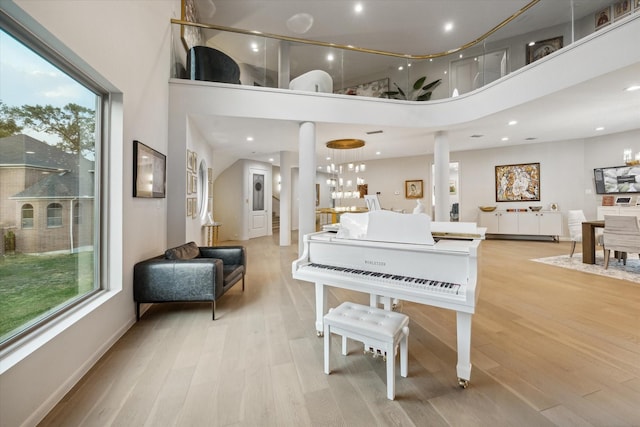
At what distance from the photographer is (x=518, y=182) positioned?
796 cm

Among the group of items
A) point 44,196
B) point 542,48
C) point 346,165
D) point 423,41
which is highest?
point 423,41

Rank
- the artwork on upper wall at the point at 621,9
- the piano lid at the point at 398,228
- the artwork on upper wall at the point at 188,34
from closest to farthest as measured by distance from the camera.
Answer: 1. the piano lid at the point at 398,228
2. the artwork on upper wall at the point at 621,9
3. the artwork on upper wall at the point at 188,34

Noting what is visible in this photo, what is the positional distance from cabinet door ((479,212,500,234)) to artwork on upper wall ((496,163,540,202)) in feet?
1.90

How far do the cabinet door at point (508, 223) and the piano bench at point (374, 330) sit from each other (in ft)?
25.2

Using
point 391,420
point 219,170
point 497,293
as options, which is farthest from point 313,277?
point 219,170

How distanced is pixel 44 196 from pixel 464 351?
Result: 118 inches

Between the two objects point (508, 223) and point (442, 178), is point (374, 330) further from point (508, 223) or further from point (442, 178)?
point (508, 223)

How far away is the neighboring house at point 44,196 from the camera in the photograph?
59.9 inches

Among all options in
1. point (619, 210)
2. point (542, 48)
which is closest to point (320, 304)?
point (542, 48)

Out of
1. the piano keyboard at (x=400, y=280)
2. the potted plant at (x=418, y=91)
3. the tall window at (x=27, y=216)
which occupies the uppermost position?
the potted plant at (x=418, y=91)

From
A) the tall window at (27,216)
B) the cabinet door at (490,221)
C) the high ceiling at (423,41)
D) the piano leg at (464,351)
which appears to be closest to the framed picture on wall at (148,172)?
the tall window at (27,216)

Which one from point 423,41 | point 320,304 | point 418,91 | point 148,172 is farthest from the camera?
point 423,41

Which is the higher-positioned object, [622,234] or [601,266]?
[622,234]

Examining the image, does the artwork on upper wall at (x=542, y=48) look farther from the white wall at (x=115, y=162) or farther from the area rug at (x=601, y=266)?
the white wall at (x=115, y=162)
